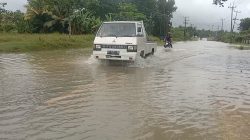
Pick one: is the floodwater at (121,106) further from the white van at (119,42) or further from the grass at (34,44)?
the grass at (34,44)

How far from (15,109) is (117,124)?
212 cm

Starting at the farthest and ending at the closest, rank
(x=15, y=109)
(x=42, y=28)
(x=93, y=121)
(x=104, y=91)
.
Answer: (x=42, y=28)
(x=104, y=91)
(x=15, y=109)
(x=93, y=121)

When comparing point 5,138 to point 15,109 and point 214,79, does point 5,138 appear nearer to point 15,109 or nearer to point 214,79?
point 15,109

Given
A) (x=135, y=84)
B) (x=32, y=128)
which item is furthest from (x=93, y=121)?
(x=135, y=84)

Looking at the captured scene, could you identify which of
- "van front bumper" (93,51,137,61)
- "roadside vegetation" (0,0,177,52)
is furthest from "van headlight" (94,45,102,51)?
"roadside vegetation" (0,0,177,52)

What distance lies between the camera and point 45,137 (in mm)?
5719

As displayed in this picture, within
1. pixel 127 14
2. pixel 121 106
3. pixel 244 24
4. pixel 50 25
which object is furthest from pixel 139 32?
pixel 244 24

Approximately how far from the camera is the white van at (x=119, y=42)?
1483cm

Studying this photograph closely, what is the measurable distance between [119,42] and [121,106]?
7.09 meters

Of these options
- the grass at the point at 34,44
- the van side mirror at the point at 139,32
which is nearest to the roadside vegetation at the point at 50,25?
the grass at the point at 34,44

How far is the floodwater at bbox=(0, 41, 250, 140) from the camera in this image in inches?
242

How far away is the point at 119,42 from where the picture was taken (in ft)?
48.6

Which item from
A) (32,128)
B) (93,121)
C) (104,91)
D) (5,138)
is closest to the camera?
(5,138)

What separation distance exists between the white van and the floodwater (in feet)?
4.75
